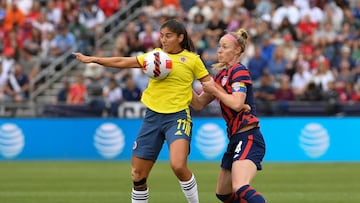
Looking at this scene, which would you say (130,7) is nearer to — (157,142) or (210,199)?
(210,199)

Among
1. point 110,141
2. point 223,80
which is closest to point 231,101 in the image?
point 223,80

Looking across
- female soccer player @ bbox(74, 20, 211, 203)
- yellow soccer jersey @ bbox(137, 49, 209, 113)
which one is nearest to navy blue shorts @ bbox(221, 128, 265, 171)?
female soccer player @ bbox(74, 20, 211, 203)

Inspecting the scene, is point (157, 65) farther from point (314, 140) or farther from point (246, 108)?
point (314, 140)

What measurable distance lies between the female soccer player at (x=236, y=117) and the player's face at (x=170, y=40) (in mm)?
595

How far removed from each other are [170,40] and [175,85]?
1.67 ft

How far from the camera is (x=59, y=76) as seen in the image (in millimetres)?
27016

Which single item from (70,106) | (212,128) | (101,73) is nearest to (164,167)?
(212,128)

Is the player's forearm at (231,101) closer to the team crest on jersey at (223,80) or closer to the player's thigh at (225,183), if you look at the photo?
the team crest on jersey at (223,80)

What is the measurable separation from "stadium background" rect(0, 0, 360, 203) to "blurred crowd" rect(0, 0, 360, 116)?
9cm

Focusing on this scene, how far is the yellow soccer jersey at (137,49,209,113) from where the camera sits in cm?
1045

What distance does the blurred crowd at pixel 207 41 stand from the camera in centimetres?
2425

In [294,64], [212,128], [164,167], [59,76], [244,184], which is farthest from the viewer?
[59,76]

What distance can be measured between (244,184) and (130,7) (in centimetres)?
1945

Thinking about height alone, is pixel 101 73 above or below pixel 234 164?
below
